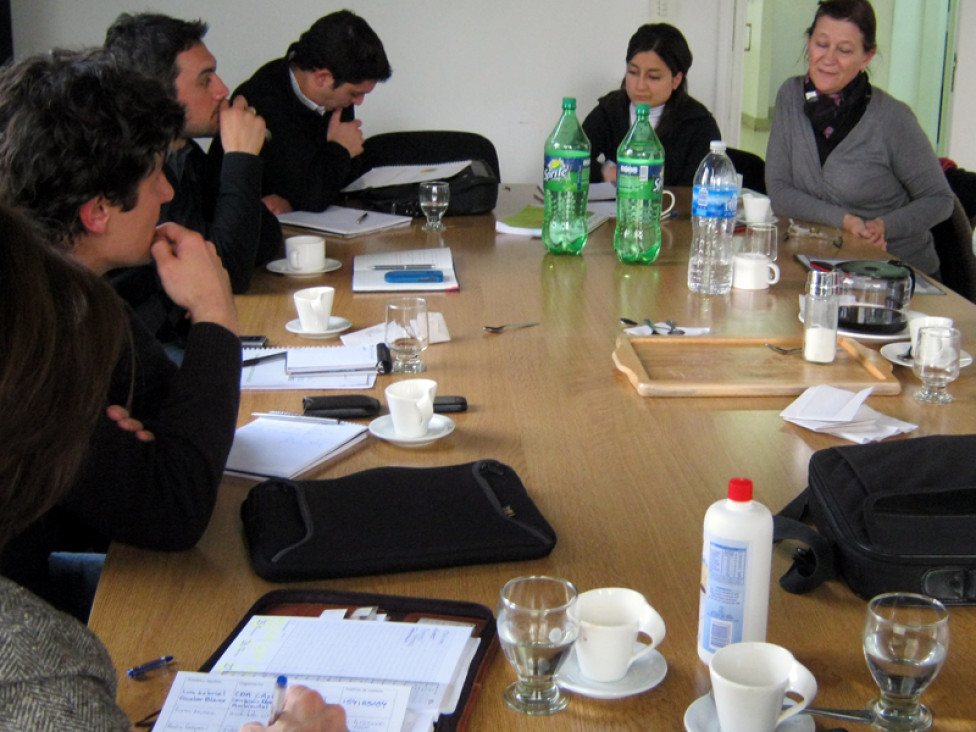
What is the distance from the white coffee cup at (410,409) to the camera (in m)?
1.46

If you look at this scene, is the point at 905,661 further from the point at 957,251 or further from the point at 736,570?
the point at 957,251

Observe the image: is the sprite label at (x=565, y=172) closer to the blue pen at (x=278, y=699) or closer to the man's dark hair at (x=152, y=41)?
the man's dark hair at (x=152, y=41)

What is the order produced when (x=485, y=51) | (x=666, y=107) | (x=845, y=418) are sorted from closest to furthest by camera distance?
1. (x=845, y=418)
2. (x=666, y=107)
3. (x=485, y=51)

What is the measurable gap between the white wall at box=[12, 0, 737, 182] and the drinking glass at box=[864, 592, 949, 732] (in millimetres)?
4107

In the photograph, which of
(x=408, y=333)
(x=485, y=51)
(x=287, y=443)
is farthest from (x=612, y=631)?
(x=485, y=51)

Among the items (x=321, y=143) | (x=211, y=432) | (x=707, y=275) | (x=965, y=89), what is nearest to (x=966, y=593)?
(x=211, y=432)

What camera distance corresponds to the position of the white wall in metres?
4.53

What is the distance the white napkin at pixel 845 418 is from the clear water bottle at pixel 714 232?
2.39 ft

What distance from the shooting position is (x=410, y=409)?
4.80ft

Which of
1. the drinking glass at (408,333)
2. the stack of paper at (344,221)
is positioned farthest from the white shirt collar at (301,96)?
the drinking glass at (408,333)

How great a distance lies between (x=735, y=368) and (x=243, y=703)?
1085 mm

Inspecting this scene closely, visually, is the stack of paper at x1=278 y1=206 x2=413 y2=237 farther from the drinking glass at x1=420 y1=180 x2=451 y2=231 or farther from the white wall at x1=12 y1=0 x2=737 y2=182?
the white wall at x1=12 y1=0 x2=737 y2=182

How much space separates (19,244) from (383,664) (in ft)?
1.52

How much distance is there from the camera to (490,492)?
1.27m
